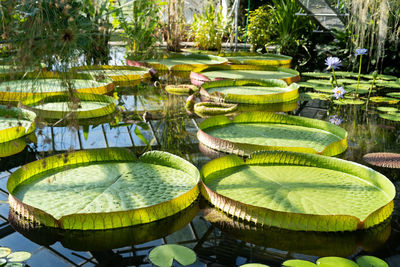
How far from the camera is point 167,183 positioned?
6.41 feet

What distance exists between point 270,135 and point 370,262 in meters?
1.32

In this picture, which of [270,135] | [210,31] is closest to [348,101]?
[270,135]

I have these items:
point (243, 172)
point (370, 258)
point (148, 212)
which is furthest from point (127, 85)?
point (370, 258)

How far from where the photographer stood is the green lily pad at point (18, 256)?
1.47m

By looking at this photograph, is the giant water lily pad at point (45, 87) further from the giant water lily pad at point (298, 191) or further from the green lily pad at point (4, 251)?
the green lily pad at point (4, 251)

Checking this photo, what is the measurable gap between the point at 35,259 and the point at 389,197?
1.45 metres

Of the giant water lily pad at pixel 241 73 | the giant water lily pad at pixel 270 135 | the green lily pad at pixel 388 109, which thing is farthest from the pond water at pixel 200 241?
the giant water lily pad at pixel 241 73

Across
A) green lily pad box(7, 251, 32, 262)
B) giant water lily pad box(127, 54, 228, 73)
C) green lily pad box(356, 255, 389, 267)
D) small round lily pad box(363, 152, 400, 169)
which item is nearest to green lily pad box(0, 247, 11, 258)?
green lily pad box(7, 251, 32, 262)

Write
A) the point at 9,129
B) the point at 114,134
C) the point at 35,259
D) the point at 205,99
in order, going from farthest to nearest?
the point at 205,99, the point at 114,134, the point at 9,129, the point at 35,259

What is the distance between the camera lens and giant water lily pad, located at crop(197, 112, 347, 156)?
2.49 m

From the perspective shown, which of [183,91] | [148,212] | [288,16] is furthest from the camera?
[288,16]

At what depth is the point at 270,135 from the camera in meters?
2.74

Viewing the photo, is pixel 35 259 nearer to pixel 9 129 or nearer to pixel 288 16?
pixel 9 129

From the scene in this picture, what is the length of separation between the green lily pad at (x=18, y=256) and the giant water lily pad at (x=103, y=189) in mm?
160
